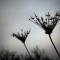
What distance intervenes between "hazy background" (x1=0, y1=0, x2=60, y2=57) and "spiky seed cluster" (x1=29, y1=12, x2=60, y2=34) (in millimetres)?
61

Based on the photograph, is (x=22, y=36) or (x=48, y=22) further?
(x=22, y=36)

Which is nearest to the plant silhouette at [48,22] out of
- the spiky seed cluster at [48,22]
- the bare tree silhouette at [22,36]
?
the spiky seed cluster at [48,22]

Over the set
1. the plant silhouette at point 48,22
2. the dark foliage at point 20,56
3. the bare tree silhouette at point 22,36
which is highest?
the plant silhouette at point 48,22

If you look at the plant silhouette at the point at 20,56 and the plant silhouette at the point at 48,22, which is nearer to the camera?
the plant silhouette at the point at 48,22

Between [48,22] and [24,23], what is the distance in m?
0.36

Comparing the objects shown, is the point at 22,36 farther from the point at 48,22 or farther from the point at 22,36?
the point at 48,22

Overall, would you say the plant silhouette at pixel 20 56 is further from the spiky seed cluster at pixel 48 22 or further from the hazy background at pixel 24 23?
the spiky seed cluster at pixel 48 22

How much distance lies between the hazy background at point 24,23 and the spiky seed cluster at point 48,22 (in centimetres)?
A: 6

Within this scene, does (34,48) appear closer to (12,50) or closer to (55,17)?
(12,50)

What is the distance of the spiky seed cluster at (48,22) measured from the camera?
222 centimetres

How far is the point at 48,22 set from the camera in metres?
2.24

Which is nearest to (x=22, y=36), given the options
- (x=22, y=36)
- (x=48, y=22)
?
(x=22, y=36)

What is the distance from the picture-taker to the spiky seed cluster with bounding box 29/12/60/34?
2.22 metres

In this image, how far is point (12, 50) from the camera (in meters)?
2.47
